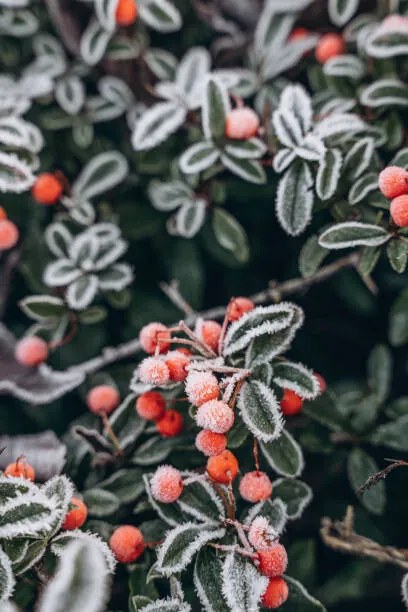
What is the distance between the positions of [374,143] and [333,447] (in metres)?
0.58

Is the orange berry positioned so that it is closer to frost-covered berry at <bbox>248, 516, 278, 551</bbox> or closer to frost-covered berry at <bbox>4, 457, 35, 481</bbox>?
frost-covered berry at <bbox>4, 457, 35, 481</bbox>

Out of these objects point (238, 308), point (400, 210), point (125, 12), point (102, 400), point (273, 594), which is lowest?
point (273, 594)

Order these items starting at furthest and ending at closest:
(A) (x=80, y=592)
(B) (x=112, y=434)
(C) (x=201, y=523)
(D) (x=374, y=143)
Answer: (D) (x=374, y=143)
(B) (x=112, y=434)
(C) (x=201, y=523)
(A) (x=80, y=592)

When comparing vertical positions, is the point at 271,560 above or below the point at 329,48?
below

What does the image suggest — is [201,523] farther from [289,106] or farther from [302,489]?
[289,106]

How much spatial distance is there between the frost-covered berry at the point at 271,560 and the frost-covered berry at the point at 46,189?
32.6 inches

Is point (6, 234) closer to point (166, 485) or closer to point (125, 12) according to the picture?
point (125, 12)

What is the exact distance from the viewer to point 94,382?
1.34 metres

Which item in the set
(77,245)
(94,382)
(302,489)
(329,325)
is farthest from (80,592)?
(329,325)

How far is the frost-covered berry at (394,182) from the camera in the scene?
1012mm

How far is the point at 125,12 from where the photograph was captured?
137cm

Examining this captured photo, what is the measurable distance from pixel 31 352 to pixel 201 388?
517 mm

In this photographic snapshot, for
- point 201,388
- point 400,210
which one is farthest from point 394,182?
point 201,388

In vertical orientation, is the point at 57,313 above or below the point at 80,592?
below
